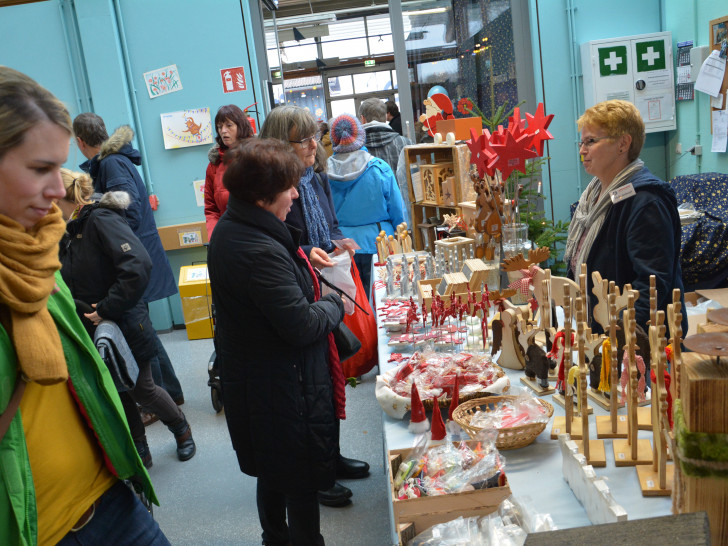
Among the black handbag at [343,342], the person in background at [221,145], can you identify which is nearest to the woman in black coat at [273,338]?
the black handbag at [343,342]

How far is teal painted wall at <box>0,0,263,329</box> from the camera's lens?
5832 mm

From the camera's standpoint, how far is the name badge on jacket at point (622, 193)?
2176 millimetres

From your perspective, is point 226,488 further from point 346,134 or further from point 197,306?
point 197,306

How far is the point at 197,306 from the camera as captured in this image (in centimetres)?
600

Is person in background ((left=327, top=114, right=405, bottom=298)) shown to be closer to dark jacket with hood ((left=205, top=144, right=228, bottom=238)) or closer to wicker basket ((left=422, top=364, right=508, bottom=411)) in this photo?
dark jacket with hood ((left=205, top=144, right=228, bottom=238))

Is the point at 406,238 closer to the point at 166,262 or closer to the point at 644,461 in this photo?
the point at 166,262

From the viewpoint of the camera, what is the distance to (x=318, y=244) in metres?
3.07

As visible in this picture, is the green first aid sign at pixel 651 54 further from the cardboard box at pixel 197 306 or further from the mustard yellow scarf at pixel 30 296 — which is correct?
the mustard yellow scarf at pixel 30 296

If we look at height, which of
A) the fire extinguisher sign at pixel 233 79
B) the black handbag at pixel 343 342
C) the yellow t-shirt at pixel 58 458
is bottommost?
the black handbag at pixel 343 342

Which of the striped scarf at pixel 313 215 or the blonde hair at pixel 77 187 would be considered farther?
the striped scarf at pixel 313 215

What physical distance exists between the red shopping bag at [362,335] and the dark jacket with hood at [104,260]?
1.03m

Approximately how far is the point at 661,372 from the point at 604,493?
0.26 m

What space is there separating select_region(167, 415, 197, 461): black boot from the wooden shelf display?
2.01 m

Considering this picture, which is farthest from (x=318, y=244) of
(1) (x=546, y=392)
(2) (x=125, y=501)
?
(2) (x=125, y=501)
